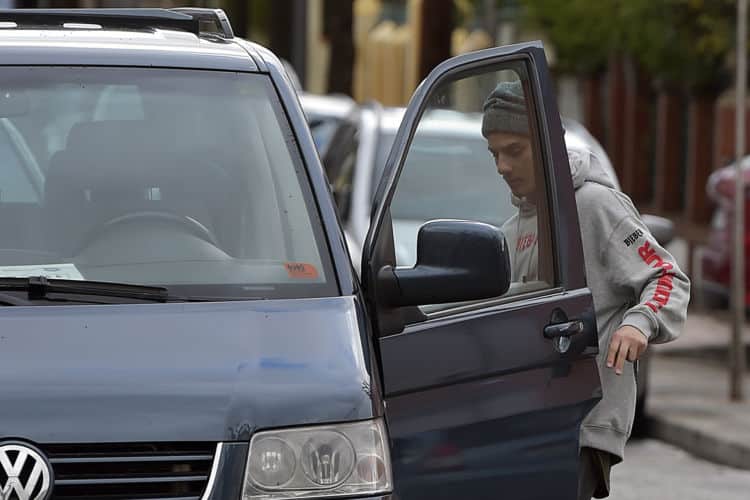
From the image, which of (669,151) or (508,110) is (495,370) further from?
(669,151)

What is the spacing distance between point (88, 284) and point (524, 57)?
1387mm

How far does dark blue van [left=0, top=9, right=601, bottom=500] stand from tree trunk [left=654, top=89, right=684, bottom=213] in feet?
98.5

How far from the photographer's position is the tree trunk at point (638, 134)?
37281mm

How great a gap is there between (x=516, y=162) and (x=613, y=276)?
19.2 inches

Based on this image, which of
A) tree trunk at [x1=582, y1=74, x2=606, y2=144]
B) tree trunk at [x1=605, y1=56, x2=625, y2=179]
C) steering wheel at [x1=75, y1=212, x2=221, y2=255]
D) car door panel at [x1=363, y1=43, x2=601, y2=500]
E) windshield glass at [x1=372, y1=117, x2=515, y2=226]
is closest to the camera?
steering wheel at [x1=75, y1=212, x2=221, y2=255]

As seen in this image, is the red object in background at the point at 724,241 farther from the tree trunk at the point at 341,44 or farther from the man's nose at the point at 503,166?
the tree trunk at the point at 341,44

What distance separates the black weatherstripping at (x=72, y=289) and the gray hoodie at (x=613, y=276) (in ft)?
4.09

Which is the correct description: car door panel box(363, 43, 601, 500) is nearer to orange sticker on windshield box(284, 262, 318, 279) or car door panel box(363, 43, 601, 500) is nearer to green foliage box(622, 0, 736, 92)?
orange sticker on windshield box(284, 262, 318, 279)

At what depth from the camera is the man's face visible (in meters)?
5.02

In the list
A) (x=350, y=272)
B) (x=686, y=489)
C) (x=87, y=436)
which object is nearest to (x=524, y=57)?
(x=350, y=272)

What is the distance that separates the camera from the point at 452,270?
14.2ft

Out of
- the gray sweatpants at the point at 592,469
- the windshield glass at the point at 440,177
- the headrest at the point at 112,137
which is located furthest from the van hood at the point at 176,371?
the windshield glass at the point at 440,177

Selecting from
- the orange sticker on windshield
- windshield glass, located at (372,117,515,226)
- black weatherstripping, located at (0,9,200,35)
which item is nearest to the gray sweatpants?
the orange sticker on windshield

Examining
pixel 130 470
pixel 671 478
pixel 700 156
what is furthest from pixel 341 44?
pixel 130 470
